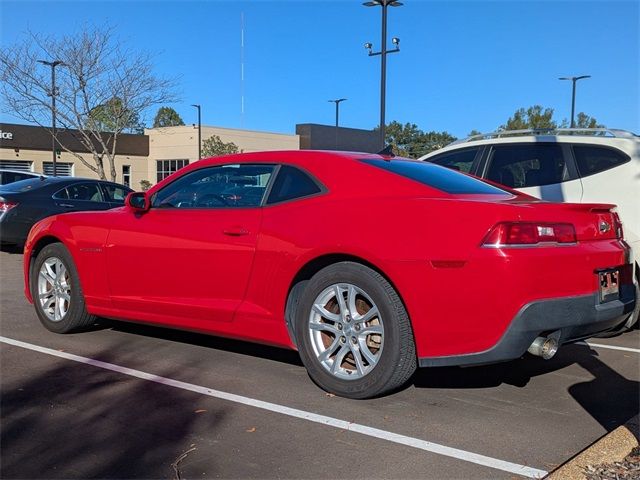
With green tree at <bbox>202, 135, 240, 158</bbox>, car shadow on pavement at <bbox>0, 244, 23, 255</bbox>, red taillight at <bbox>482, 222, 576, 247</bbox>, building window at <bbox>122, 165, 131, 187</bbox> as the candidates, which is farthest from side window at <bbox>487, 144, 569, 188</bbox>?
building window at <bbox>122, 165, 131, 187</bbox>

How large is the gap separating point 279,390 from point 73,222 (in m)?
2.58

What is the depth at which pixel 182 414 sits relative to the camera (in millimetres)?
3775

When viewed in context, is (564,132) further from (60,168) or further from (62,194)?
(60,168)

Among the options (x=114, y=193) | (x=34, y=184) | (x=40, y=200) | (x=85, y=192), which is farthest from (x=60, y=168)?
(x=40, y=200)

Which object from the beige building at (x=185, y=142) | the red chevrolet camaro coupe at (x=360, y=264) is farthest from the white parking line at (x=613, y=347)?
the beige building at (x=185, y=142)

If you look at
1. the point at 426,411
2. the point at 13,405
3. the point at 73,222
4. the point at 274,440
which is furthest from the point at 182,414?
the point at 73,222

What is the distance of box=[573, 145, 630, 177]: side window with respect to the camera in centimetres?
628

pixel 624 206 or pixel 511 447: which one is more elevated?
pixel 624 206

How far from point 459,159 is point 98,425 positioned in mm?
5126

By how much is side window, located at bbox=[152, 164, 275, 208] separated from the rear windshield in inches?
32.3

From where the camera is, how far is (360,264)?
4.00 metres

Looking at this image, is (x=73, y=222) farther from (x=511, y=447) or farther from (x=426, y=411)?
(x=511, y=447)

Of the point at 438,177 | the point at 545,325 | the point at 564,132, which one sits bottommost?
the point at 545,325

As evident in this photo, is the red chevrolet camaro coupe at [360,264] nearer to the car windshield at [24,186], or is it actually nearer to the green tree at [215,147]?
the car windshield at [24,186]
